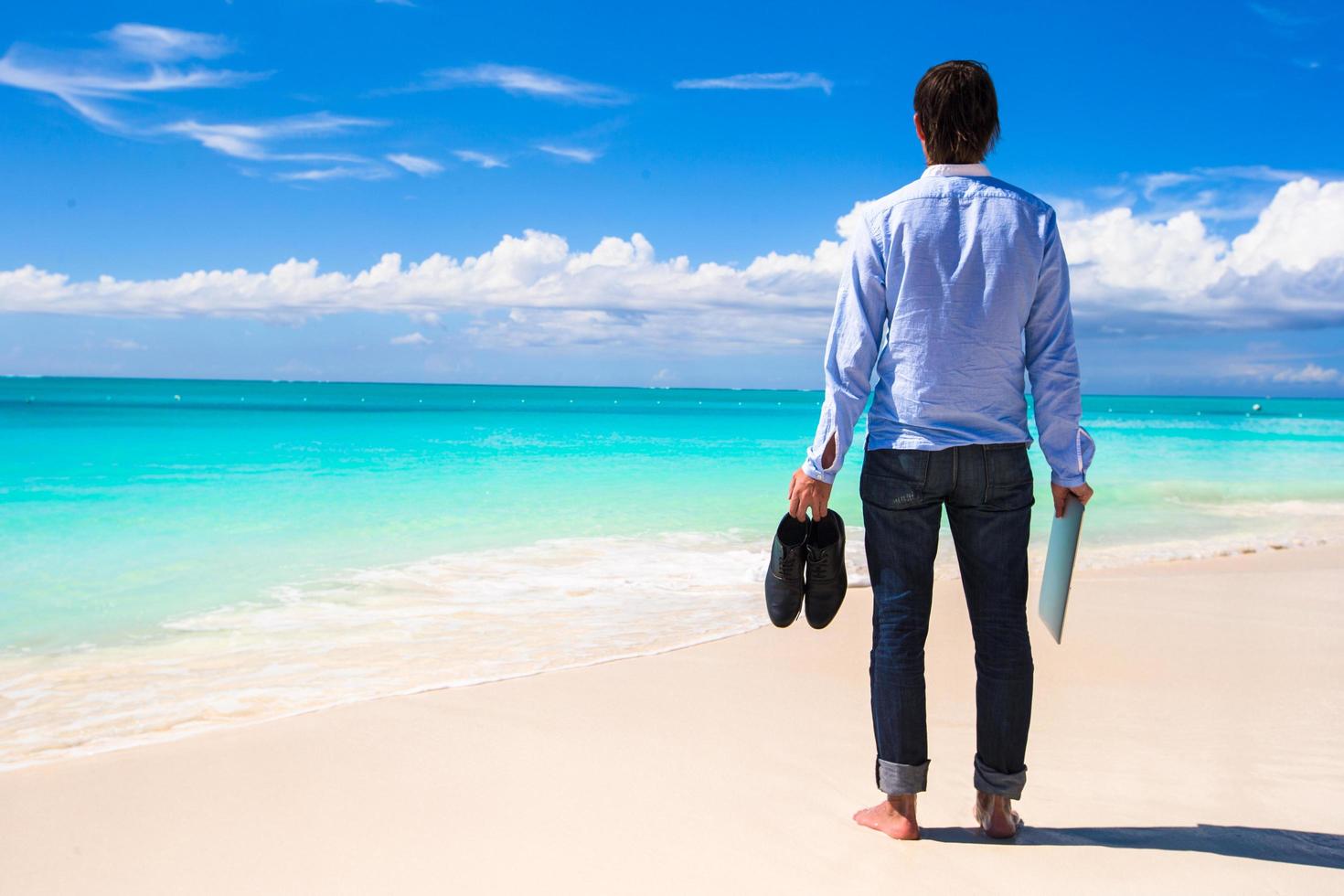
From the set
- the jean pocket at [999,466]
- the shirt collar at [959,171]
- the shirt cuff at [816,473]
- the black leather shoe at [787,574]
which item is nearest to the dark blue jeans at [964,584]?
the jean pocket at [999,466]

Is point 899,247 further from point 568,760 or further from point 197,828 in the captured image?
point 197,828

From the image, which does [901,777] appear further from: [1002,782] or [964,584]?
[964,584]

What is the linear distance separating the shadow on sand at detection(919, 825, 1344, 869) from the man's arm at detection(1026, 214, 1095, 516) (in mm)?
879

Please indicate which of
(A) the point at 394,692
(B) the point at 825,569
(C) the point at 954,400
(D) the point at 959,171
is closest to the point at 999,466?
(C) the point at 954,400

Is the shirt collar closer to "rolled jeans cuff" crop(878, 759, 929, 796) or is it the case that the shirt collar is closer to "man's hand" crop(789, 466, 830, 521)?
"man's hand" crop(789, 466, 830, 521)

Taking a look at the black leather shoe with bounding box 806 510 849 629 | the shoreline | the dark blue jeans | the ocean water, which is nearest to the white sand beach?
the shoreline

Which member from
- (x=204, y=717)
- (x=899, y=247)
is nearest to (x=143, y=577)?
(x=204, y=717)

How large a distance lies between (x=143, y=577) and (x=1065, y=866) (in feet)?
22.9

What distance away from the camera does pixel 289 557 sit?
7.98 meters

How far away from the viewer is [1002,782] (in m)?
2.31

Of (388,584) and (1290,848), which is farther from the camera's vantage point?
(388,584)

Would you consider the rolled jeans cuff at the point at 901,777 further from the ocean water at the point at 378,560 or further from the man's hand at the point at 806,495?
the ocean water at the point at 378,560

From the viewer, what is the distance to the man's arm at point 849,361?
2.22 metres

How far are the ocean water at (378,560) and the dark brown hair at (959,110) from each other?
9.73 feet
